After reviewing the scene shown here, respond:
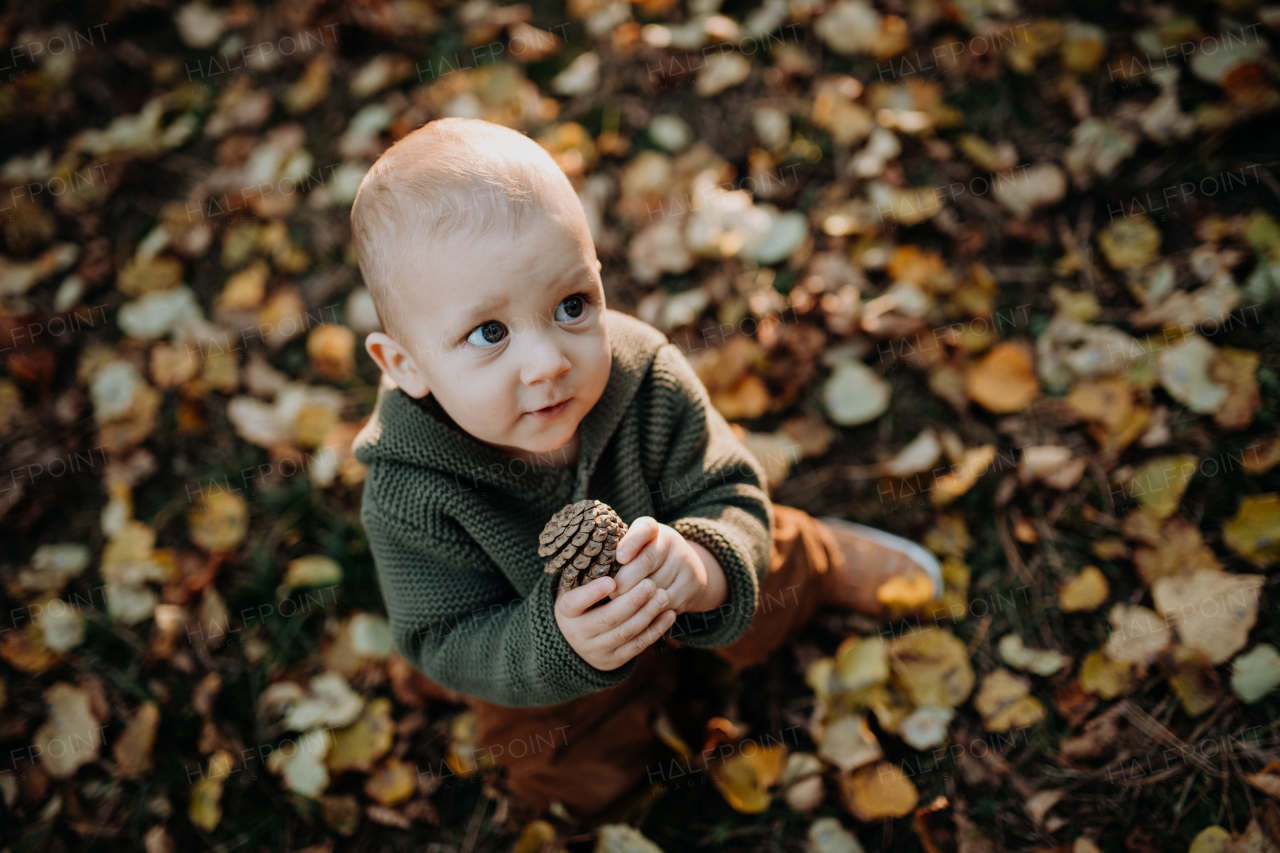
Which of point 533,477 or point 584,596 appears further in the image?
point 533,477

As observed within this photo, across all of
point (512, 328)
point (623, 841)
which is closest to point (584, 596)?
point (512, 328)

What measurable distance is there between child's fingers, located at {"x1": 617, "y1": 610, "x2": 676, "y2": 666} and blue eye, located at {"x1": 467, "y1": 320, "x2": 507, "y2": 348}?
53 cm

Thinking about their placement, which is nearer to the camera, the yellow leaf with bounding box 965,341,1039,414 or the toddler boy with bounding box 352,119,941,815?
the toddler boy with bounding box 352,119,941,815

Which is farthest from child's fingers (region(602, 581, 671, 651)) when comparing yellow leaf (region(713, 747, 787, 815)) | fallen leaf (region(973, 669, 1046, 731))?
fallen leaf (region(973, 669, 1046, 731))

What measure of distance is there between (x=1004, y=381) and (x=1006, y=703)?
83 centimetres

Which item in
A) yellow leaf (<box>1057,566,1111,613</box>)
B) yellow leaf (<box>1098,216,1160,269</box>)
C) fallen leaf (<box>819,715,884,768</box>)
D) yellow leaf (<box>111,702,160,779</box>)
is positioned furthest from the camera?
yellow leaf (<box>1098,216,1160,269</box>)

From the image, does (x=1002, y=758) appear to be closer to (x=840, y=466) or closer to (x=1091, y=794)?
(x=1091, y=794)

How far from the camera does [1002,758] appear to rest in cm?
172

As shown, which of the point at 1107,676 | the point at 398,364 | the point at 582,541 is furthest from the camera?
the point at 1107,676

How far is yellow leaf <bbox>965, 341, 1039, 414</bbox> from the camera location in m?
2.08

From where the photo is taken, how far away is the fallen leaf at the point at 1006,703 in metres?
1.75

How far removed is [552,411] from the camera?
1337mm

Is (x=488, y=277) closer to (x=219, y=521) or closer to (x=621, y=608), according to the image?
(x=621, y=608)

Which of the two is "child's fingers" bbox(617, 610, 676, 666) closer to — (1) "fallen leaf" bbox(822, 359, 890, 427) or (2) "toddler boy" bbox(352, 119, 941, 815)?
(2) "toddler boy" bbox(352, 119, 941, 815)
